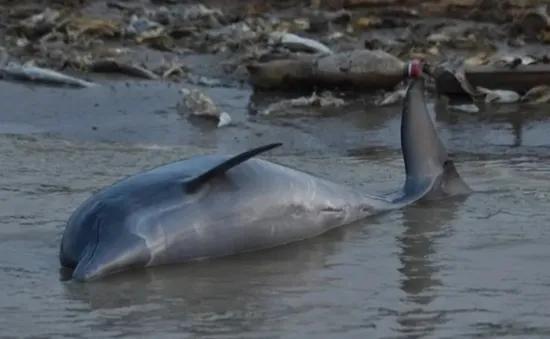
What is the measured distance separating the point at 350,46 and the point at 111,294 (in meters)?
11.1

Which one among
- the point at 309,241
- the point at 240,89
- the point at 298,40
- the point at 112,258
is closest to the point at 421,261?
the point at 309,241

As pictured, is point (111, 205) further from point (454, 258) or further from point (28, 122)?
point (28, 122)

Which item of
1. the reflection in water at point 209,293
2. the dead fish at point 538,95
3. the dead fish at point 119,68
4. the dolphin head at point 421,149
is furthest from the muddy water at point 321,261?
the dead fish at point 119,68

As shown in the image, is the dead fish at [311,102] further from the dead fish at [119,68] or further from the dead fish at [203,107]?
the dead fish at [119,68]

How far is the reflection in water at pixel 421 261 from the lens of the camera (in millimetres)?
6320

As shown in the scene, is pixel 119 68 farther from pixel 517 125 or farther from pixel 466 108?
pixel 517 125

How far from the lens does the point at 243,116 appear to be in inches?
522

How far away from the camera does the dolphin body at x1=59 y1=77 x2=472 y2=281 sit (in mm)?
7160

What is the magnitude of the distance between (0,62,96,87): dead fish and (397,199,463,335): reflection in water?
683 centimetres

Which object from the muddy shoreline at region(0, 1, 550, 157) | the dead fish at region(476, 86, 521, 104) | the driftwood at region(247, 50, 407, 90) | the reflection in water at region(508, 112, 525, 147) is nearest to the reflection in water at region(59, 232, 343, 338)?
the muddy shoreline at region(0, 1, 550, 157)

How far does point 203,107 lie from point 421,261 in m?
5.87

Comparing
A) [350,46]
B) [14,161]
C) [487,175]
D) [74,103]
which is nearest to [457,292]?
[487,175]

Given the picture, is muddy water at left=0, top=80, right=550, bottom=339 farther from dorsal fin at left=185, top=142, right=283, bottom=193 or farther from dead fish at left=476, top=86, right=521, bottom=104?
dead fish at left=476, top=86, right=521, bottom=104

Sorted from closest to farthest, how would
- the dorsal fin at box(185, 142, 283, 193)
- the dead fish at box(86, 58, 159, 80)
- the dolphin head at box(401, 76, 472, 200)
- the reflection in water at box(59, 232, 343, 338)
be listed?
the reflection in water at box(59, 232, 343, 338)
the dorsal fin at box(185, 142, 283, 193)
the dolphin head at box(401, 76, 472, 200)
the dead fish at box(86, 58, 159, 80)
